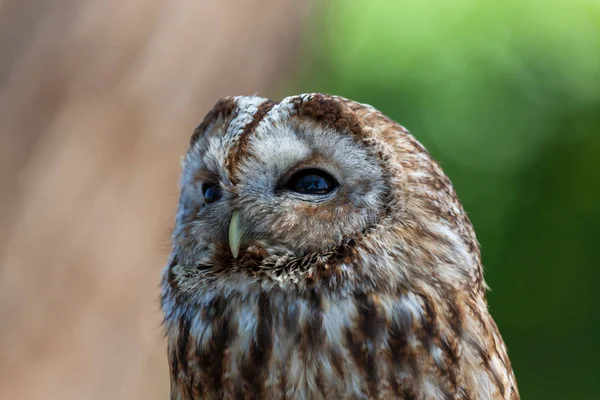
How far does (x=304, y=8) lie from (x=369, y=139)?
6.60 feet

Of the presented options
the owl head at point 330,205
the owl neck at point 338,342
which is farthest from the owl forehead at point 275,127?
the owl neck at point 338,342

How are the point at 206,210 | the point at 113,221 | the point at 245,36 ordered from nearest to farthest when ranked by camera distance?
the point at 206,210
the point at 113,221
the point at 245,36

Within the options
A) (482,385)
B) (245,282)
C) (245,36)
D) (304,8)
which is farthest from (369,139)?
(304,8)

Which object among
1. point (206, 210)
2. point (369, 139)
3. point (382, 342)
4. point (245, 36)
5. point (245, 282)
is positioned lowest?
point (382, 342)

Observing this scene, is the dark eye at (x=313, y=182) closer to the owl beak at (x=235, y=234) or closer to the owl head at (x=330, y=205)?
the owl head at (x=330, y=205)

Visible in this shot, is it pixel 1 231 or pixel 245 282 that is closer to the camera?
pixel 245 282

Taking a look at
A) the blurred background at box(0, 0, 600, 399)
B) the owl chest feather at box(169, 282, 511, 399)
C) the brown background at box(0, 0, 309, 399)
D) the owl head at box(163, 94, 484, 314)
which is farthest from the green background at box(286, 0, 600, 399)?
the owl chest feather at box(169, 282, 511, 399)

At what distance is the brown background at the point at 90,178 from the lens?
2.66m

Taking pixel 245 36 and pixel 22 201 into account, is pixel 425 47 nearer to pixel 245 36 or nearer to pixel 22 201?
pixel 245 36

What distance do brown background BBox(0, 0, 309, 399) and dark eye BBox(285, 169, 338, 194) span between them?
118cm

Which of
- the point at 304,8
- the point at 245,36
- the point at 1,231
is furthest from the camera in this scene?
the point at 304,8

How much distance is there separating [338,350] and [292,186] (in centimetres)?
33

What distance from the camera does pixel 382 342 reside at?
4.93 ft

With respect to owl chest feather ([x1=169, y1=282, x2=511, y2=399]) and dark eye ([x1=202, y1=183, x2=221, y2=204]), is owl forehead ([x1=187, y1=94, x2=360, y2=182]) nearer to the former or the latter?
dark eye ([x1=202, y1=183, x2=221, y2=204])
